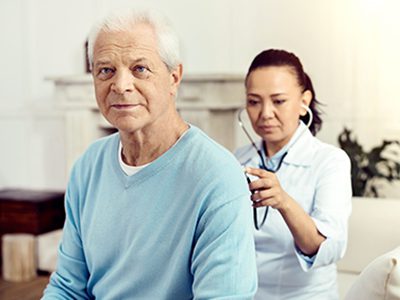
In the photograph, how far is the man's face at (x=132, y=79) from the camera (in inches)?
43.4

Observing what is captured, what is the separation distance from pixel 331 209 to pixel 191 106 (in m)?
1.93

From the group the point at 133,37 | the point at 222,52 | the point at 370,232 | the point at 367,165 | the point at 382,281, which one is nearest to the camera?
the point at 382,281

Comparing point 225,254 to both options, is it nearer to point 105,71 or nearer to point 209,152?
point 209,152

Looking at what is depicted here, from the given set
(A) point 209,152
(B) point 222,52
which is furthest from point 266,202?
(B) point 222,52

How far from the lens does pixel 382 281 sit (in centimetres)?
96

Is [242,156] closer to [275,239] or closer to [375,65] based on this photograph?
[275,239]

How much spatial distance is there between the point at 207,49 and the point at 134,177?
101 inches

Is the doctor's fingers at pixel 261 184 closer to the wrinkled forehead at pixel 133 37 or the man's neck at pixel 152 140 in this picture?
the man's neck at pixel 152 140

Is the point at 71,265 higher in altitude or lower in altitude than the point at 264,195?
lower

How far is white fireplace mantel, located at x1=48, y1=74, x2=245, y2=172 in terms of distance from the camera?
130 inches

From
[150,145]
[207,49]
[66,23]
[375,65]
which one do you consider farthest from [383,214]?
[66,23]

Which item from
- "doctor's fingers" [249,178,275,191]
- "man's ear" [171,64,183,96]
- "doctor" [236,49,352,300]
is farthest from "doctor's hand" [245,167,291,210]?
"man's ear" [171,64,183,96]

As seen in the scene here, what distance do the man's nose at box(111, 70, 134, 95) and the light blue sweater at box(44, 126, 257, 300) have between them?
0.15 m

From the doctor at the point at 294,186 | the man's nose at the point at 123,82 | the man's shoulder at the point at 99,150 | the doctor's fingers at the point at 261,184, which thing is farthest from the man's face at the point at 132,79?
the doctor at the point at 294,186
